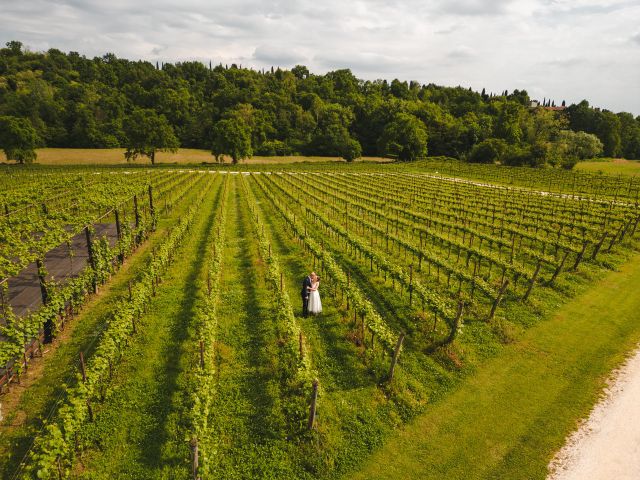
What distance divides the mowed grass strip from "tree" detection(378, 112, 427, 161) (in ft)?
287

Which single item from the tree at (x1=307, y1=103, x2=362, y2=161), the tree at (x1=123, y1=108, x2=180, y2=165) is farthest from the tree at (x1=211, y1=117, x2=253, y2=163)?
the tree at (x1=307, y1=103, x2=362, y2=161)

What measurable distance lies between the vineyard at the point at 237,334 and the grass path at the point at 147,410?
42 millimetres

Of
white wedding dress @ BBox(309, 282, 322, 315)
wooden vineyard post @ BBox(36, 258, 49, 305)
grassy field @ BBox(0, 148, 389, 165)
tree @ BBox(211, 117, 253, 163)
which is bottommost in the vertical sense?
white wedding dress @ BBox(309, 282, 322, 315)

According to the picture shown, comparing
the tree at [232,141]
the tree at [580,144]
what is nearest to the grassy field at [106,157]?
the tree at [232,141]

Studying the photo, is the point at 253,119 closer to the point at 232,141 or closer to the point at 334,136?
the point at 334,136

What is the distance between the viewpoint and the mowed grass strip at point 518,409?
8.58 m

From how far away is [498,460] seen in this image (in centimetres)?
870

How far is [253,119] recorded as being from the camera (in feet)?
360

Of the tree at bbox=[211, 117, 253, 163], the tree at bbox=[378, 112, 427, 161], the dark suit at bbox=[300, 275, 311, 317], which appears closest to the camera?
the dark suit at bbox=[300, 275, 311, 317]

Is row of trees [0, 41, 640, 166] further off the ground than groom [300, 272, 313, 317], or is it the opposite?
row of trees [0, 41, 640, 166]

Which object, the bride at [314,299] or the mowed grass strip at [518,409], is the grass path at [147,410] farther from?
the bride at [314,299]

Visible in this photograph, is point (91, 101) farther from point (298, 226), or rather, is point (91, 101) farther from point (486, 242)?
point (486, 242)

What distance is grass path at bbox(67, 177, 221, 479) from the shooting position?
8.28m

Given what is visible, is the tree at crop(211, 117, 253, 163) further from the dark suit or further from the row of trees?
the dark suit
